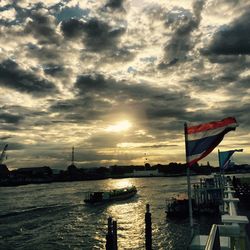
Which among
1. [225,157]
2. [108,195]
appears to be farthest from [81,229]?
[108,195]

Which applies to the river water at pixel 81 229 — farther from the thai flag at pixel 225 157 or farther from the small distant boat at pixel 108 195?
the thai flag at pixel 225 157

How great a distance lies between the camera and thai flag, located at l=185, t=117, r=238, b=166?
10.2 meters

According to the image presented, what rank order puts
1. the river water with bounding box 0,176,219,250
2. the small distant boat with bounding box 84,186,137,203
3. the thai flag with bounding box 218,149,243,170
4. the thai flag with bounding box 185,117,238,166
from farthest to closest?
the small distant boat with bounding box 84,186,137,203
the river water with bounding box 0,176,219,250
the thai flag with bounding box 218,149,243,170
the thai flag with bounding box 185,117,238,166

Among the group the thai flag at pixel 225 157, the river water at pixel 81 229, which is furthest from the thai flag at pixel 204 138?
the river water at pixel 81 229

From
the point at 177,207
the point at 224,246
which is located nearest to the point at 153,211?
the point at 177,207

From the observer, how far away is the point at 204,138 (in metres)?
10.5

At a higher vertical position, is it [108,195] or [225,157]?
[225,157]

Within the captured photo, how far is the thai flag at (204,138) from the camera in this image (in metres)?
10.2

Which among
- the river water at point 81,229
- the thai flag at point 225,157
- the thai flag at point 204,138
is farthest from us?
the river water at point 81,229

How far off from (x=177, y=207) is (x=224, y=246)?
Result: 2449 inches

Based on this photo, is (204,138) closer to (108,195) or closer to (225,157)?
(225,157)

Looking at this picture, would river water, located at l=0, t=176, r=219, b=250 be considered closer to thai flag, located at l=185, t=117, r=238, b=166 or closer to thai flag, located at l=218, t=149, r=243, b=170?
thai flag, located at l=218, t=149, r=243, b=170

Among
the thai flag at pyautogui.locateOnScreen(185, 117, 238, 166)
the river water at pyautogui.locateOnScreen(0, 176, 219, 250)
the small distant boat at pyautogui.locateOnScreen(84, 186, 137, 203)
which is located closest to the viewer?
the thai flag at pyautogui.locateOnScreen(185, 117, 238, 166)

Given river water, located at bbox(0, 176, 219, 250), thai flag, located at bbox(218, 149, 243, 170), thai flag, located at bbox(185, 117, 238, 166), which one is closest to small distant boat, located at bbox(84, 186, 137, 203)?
river water, located at bbox(0, 176, 219, 250)
